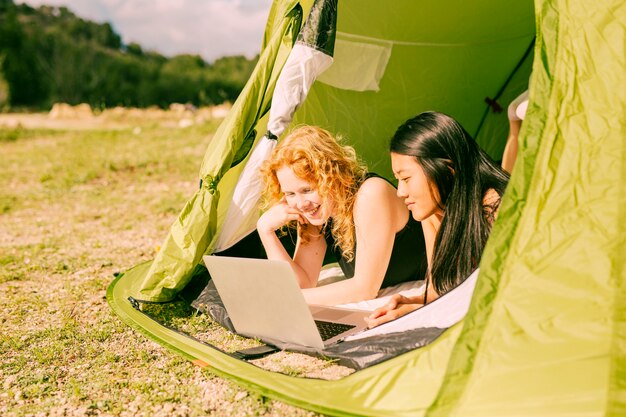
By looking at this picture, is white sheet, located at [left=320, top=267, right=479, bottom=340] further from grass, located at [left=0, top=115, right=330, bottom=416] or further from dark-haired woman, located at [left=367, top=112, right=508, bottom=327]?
grass, located at [left=0, top=115, right=330, bottom=416]

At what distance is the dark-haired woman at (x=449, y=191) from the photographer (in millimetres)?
2396

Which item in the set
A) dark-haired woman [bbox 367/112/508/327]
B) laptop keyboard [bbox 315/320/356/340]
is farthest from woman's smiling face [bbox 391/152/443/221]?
laptop keyboard [bbox 315/320/356/340]

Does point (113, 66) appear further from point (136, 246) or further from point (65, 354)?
point (65, 354)

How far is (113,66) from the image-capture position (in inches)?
1022

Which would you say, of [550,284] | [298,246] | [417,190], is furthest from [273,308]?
[550,284]

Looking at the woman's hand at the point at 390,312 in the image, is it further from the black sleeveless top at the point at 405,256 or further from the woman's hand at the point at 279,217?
the woman's hand at the point at 279,217

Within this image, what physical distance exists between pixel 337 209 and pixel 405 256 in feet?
1.52

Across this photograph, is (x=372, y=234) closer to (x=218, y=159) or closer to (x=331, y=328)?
(x=331, y=328)

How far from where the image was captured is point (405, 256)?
9.57 feet

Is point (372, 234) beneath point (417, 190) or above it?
beneath

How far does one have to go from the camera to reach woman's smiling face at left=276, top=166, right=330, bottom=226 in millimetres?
2561

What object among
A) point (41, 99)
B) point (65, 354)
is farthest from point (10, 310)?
point (41, 99)

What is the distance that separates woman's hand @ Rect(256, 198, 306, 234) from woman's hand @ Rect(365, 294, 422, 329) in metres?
0.54

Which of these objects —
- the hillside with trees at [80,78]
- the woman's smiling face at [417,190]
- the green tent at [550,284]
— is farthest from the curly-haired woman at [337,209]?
the hillside with trees at [80,78]
